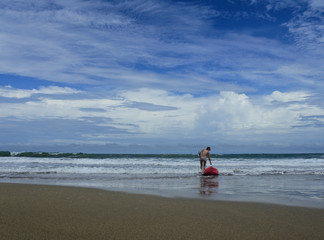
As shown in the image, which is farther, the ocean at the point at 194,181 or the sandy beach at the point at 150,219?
the ocean at the point at 194,181

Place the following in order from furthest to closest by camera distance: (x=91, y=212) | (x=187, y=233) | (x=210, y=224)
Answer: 1. (x=91, y=212)
2. (x=210, y=224)
3. (x=187, y=233)

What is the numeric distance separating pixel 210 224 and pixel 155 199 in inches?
112

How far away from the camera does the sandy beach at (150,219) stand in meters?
4.28

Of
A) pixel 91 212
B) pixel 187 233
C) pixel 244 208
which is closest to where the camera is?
pixel 187 233

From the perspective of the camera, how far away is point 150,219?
A: 5195mm

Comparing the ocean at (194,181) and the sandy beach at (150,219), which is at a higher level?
the sandy beach at (150,219)

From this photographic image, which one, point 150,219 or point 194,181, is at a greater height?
point 150,219

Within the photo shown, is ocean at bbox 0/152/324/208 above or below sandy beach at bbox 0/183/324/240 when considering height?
below

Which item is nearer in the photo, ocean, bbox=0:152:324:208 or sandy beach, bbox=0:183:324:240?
sandy beach, bbox=0:183:324:240

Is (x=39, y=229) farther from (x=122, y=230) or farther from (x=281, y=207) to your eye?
(x=281, y=207)

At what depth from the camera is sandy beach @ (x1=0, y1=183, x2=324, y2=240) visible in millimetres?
4281

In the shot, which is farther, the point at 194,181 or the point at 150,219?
the point at 194,181

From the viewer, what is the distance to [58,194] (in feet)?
26.3

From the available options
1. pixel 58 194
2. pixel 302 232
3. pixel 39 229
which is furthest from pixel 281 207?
pixel 58 194
